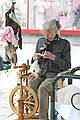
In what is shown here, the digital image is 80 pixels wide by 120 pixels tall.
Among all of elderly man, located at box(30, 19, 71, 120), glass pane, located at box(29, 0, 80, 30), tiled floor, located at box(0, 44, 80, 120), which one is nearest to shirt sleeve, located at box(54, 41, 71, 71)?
elderly man, located at box(30, 19, 71, 120)

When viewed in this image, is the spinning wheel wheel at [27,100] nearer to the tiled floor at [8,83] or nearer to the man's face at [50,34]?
the tiled floor at [8,83]

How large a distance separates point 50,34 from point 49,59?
29cm

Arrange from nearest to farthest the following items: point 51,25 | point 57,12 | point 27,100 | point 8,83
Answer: point 51,25
point 27,100
point 8,83
point 57,12

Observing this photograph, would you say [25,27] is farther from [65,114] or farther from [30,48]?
[65,114]

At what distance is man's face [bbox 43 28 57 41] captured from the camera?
440cm

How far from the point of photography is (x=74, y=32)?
801 cm

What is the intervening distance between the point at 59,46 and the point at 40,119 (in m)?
0.87

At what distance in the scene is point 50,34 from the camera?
4.43 m

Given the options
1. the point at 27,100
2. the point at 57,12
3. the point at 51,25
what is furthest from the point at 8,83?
the point at 51,25

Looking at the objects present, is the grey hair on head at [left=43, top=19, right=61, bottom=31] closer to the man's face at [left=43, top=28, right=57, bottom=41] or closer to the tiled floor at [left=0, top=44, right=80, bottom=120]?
the man's face at [left=43, top=28, right=57, bottom=41]

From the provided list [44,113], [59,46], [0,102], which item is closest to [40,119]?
[44,113]

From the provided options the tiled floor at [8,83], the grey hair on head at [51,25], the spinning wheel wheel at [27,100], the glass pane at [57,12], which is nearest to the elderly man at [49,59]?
the grey hair on head at [51,25]

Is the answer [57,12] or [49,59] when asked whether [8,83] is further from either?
[49,59]

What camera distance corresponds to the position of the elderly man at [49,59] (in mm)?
4348
